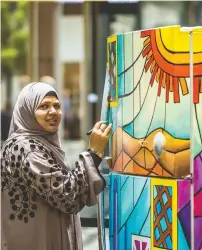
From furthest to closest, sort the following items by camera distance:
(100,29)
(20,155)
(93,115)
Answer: (93,115), (100,29), (20,155)

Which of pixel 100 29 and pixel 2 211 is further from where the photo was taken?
pixel 100 29

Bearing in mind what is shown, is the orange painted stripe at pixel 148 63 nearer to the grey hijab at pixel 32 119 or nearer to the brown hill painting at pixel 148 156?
the brown hill painting at pixel 148 156

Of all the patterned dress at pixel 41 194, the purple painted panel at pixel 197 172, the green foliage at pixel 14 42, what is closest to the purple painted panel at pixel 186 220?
the purple painted panel at pixel 197 172

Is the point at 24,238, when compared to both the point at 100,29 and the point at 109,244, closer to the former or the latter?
the point at 109,244

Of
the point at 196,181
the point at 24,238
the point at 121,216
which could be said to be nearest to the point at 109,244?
the point at 121,216

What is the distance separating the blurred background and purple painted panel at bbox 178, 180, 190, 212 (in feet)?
2.47

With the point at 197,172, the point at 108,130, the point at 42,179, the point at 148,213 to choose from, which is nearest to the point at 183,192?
the point at 197,172

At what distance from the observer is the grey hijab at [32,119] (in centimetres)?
351


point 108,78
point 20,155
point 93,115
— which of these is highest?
point 108,78

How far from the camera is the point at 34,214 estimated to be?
3.47 m

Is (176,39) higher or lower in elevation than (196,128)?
higher

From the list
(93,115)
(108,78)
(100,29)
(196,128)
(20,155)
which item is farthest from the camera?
(93,115)

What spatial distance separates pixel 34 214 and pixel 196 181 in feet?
2.77

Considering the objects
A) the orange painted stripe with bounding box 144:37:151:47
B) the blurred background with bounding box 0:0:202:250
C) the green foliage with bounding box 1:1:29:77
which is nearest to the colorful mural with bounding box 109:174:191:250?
the blurred background with bounding box 0:0:202:250
